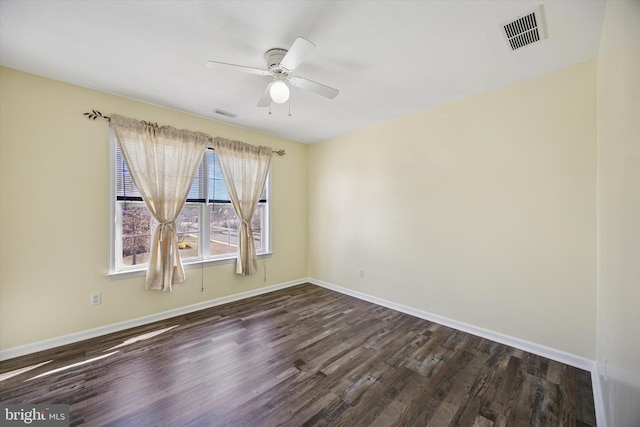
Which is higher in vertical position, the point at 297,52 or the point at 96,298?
the point at 297,52

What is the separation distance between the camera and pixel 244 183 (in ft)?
12.7

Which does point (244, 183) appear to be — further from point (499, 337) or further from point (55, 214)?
point (499, 337)

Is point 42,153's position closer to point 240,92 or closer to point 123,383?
point 240,92

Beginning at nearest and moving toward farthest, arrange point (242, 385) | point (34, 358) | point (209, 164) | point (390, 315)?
point (242, 385), point (34, 358), point (390, 315), point (209, 164)

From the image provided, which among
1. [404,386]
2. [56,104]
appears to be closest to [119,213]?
[56,104]

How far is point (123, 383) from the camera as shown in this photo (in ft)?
6.53

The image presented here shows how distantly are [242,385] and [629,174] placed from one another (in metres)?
2.59

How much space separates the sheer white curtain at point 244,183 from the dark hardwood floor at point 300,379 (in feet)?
3.54

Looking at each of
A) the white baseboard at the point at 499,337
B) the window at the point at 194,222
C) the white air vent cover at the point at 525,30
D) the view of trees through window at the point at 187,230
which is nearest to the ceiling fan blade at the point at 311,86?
the white air vent cover at the point at 525,30

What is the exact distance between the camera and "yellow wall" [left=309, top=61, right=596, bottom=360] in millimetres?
2223

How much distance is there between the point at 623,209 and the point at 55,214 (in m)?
4.22

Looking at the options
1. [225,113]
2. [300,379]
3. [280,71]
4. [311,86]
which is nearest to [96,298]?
[300,379]

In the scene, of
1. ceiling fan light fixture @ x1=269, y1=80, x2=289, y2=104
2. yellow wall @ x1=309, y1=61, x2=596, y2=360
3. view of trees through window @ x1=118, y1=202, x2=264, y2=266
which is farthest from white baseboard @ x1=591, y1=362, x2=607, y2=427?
view of trees through window @ x1=118, y1=202, x2=264, y2=266

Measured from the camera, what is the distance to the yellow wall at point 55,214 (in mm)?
2309
